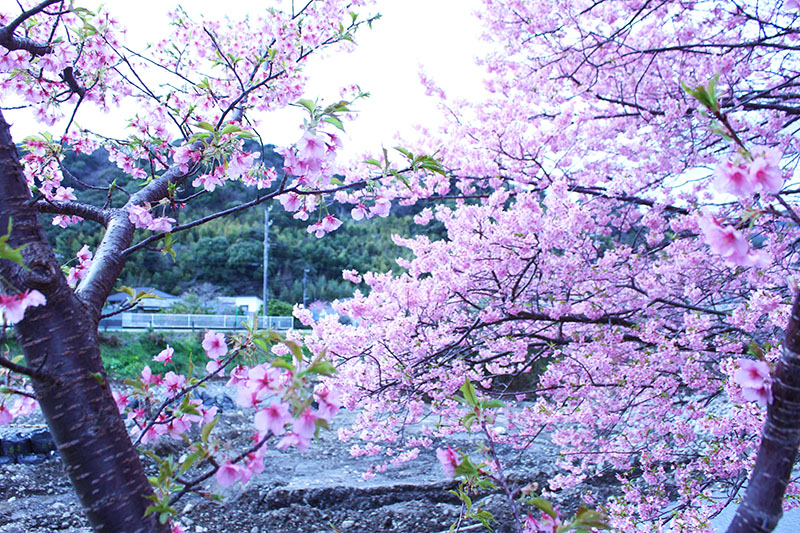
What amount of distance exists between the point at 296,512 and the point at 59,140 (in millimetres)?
3341

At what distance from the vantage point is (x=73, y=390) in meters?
0.93

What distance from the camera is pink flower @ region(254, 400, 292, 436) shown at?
82cm

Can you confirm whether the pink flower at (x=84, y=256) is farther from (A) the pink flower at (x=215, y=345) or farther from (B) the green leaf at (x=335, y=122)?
(B) the green leaf at (x=335, y=122)

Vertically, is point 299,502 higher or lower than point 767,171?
lower

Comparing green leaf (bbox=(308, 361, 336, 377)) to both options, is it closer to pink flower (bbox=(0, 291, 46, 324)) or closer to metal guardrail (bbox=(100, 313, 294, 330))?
pink flower (bbox=(0, 291, 46, 324))

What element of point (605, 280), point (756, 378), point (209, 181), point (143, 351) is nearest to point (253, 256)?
point (143, 351)

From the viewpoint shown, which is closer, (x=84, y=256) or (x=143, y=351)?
(x=84, y=256)

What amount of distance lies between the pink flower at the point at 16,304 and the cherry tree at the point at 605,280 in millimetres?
1662

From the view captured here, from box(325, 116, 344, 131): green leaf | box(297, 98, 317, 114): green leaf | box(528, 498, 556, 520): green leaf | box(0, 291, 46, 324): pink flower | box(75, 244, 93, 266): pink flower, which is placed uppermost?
box(297, 98, 317, 114): green leaf

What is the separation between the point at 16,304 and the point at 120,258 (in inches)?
17.7

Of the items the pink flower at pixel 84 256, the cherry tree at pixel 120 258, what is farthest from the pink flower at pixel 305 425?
the pink flower at pixel 84 256

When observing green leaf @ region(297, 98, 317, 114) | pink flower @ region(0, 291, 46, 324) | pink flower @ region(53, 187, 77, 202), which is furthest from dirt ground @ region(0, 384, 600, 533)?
pink flower @ region(0, 291, 46, 324)

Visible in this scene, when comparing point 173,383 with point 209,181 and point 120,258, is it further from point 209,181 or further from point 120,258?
point 209,181

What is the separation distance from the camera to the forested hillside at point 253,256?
22.0 meters
